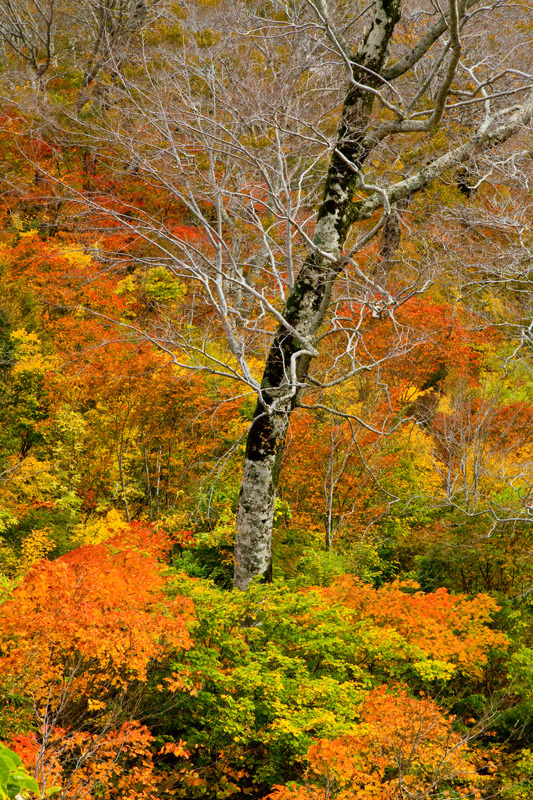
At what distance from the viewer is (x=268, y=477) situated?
19.8ft

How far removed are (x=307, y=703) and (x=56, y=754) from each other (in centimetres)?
183

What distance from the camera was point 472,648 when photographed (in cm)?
580

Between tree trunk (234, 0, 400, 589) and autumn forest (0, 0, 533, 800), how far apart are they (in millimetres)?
29

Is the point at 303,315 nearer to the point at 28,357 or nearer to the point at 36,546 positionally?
the point at 36,546

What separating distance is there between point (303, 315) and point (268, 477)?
1.71 meters

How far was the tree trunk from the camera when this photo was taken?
5.95 metres

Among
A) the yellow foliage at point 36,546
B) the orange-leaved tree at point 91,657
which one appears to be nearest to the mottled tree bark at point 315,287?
the orange-leaved tree at point 91,657

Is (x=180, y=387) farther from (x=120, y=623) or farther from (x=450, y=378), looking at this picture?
(x=450, y=378)

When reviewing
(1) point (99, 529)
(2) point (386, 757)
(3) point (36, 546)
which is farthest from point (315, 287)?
(3) point (36, 546)

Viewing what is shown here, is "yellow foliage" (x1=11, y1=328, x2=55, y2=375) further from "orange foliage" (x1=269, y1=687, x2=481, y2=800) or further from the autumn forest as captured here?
"orange foliage" (x1=269, y1=687, x2=481, y2=800)

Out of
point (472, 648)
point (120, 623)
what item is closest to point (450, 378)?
point (472, 648)

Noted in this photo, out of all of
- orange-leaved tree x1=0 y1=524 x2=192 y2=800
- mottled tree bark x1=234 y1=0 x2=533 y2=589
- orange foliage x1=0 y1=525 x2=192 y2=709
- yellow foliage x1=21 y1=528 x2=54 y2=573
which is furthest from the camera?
yellow foliage x1=21 y1=528 x2=54 y2=573

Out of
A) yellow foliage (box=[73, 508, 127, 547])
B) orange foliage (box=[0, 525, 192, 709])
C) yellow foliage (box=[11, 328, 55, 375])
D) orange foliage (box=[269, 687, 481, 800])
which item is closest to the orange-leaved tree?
orange foliage (box=[0, 525, 192, 709])

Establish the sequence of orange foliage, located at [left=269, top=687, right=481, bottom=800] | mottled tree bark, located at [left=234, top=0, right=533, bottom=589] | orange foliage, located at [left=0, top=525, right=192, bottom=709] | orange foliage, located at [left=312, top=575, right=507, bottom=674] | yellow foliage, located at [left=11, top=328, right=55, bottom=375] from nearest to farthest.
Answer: orange foliage, located at [left=269, top=687, right=481, bottom=800] → orange foliage, located at [left=0, top=525, right=192, bottom=709] → orange foliage, located at [left=312, top=575, right=507, bottom=674] → mottled tree bark, located at [left=234, top=0, right=533, bottom=589] → yellow foliage, located at [left=11, top=328, right=55, bottom=375]
